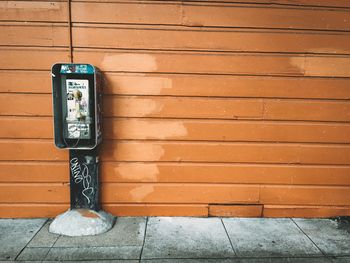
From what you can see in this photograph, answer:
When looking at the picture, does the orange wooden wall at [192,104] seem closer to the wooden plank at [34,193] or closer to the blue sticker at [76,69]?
the wooden plank at [34,193]

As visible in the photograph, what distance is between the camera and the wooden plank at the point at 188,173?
11.8 feet

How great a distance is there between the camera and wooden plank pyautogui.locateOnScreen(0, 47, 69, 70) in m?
3.42

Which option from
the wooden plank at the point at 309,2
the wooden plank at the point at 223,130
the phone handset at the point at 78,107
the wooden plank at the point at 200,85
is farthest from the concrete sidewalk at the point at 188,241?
the wooden plank at the point at 309,2

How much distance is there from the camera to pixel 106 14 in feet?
11.2

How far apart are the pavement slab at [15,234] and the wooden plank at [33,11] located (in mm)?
2463

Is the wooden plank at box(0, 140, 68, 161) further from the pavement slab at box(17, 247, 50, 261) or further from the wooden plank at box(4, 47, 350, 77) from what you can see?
the pavement slab at box(17, 247, 50, 261)

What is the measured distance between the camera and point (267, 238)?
329cm

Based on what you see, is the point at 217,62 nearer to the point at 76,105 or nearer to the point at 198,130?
the point at 198,130

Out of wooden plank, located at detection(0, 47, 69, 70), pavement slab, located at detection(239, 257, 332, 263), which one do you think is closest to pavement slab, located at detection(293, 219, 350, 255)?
pavement slab, located at detection(239, 257, 332, 263)

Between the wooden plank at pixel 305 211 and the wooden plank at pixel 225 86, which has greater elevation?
the wooden plank at pixel 225 86

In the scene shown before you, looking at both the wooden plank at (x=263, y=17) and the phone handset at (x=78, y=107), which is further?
the wooden plank at (x=263, y=17)

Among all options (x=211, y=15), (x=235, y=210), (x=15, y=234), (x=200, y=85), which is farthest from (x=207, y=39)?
(x=15, y=234)

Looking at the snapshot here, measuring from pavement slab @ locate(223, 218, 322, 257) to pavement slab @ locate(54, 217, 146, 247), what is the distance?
1.07m

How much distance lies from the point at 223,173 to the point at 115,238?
1531 millimetres
